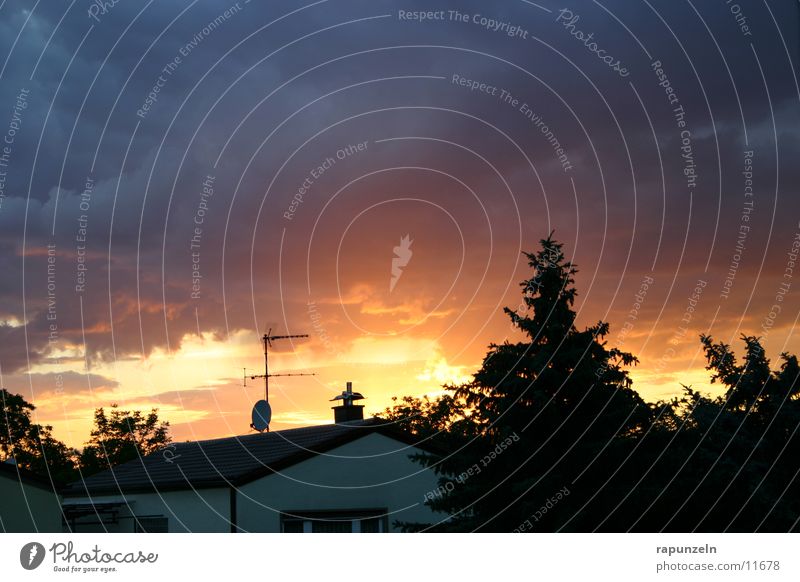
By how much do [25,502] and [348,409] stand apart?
11.3m

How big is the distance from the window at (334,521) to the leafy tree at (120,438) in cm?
3953

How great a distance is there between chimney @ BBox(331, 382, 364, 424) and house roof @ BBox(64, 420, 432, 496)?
1.20 m

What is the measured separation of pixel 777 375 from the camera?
23.4 metres

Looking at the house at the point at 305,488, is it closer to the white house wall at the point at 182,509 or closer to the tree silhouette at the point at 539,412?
the white house wall at the point at 182,509

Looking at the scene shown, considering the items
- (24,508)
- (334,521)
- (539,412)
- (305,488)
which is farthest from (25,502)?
(539,412)

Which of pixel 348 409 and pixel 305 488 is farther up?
pixel 348 409

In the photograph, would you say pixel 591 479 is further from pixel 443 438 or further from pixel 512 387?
pixel 443 438

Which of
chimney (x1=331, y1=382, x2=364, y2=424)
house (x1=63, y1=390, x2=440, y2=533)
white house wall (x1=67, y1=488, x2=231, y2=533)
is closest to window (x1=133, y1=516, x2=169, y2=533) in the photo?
house (x1=63, y1=390, x2=440, y2=533)

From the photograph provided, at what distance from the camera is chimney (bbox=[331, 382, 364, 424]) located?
32.8 metres

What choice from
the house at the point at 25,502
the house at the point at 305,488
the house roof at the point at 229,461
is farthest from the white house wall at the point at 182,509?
the house at the point at 25,502

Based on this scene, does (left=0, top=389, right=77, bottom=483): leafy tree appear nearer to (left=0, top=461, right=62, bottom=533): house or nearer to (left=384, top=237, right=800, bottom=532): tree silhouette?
(left=0, top=461, right=62, bottom=533): house

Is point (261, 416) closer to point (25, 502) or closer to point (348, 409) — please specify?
point (348, 409)

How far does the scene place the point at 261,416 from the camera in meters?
31.5

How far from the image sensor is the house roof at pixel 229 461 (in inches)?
1086
